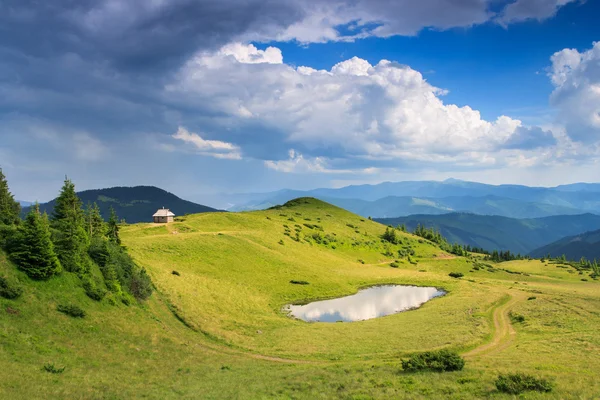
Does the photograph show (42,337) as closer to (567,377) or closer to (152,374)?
(152,374)

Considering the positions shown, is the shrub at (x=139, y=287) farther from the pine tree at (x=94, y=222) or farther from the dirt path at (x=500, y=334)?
the dirt path at (x=500, y=334)

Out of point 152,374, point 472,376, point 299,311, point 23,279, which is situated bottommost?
point 299,311

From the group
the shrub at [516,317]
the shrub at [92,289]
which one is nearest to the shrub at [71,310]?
the shrub at [92,289]

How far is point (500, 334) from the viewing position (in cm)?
4819

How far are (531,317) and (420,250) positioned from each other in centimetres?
13069

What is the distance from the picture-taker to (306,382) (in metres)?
27.5

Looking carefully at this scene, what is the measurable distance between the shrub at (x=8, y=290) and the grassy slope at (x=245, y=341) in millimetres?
737

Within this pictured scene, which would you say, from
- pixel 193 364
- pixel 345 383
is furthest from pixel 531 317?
pixel 193 364

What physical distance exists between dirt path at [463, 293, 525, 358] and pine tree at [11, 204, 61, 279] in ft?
150

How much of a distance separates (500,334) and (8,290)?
2282 inches

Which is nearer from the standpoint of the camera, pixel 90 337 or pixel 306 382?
pixel 306 382

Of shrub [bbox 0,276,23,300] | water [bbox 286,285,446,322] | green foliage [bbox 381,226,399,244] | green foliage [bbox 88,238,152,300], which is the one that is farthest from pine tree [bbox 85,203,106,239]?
green foliage [bbox 381,226,399,244]

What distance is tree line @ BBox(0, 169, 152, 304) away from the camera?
3516 centimetres

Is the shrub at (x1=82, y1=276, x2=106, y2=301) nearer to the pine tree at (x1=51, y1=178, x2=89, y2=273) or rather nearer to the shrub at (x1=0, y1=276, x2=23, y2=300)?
the pine tree at (x1=51, y1=178, x2=89, y2=273)
